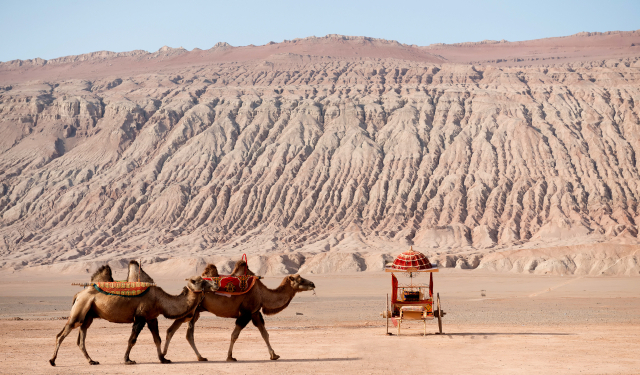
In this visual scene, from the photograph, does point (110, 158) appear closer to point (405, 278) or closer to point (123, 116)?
point (123, 116)

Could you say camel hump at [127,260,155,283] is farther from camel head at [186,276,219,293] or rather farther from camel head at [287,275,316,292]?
camel head at [287,275,316,292]

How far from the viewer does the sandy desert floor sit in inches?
714

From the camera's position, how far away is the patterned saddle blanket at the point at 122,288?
1808cm

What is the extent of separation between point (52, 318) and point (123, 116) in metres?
89.8

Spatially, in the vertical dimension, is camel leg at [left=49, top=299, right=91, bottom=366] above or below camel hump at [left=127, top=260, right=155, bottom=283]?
below

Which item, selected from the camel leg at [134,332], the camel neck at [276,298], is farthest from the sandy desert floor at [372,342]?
the camel neck at [276,298]

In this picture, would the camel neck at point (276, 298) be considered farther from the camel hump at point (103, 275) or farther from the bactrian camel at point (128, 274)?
the camel hump at point (103, 275)

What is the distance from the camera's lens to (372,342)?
76.0 feet

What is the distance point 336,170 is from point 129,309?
85.1m

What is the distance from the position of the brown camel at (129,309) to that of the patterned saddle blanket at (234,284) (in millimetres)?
678

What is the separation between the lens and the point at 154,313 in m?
18.3

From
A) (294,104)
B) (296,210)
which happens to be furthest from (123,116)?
(296,210)

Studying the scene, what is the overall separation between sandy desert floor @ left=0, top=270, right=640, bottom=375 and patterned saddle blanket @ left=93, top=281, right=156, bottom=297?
6.09ft

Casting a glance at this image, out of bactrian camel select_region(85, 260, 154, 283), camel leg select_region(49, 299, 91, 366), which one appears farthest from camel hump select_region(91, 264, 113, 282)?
camel leg select_region(49, 299, 91, 366)
